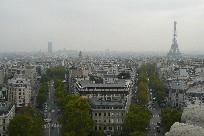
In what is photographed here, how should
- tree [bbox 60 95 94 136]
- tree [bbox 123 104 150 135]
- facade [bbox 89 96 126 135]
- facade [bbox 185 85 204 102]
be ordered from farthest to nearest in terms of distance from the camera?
1. facade [bbox 185 85 204 102]
2. facade [bbox 89 96 126 135]
3. tree [bbox 123 104 150 135]
4. tree [bbox 60 95 94 136]

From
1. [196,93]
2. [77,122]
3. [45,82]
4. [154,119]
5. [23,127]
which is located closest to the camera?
[23,127]

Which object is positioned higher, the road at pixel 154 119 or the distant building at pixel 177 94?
the distant building at pixel 177 94

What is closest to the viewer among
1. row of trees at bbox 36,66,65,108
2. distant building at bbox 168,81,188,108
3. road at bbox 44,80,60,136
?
road at bbox 44,80,60,136

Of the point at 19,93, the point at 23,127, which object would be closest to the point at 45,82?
the point at 19,93

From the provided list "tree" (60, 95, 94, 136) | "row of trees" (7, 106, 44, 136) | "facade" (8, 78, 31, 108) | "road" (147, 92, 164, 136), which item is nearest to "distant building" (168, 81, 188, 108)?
"road" (147, 92, 164, 136)

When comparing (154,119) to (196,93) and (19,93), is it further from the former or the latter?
(19,93)

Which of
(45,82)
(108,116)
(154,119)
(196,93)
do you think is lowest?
(154,119)

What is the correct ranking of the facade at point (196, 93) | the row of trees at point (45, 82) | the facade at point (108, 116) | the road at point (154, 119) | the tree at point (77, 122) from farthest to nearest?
the row of trees at point (45, 82) < the facade at point (196, 93) < the facade at point (108, 116) < the road at point (154, 119) < the tree at point (77, 122)

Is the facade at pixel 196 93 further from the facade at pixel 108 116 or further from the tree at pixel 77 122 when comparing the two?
the tree at pixel 77 122

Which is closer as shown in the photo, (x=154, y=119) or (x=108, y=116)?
(x=108, y=116)

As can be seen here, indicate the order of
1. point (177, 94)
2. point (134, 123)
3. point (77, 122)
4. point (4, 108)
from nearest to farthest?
point (77, 122)
point (134, 123)
point (4, 108)
point (177, 94)

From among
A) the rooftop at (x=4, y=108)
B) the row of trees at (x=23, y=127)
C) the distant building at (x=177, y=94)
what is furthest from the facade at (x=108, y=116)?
the distant building at (x=177, y=94)

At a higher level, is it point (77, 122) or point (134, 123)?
point (77, 122)

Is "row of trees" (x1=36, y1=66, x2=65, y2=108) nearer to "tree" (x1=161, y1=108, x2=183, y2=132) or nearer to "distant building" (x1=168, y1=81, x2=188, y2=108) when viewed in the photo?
"distant building" (x1=168, y1=81, x2=188, y2=108)
